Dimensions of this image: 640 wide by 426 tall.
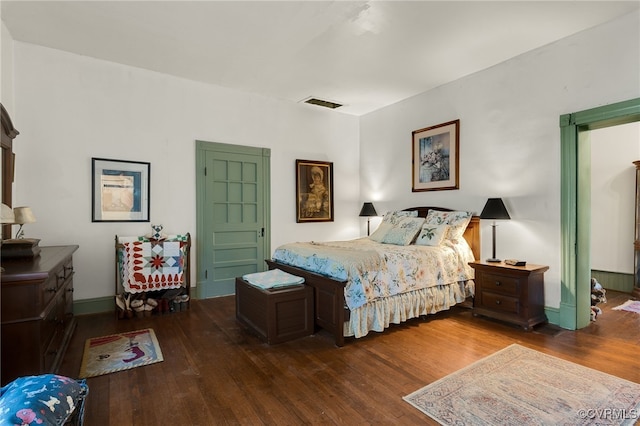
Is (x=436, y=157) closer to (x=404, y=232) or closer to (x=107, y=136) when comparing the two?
(x=404, y=232)

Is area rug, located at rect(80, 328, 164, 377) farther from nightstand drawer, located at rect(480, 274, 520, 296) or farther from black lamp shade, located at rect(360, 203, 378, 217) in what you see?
black lamp shade, located at rect(360, 203, 378, 217)

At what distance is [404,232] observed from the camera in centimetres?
437

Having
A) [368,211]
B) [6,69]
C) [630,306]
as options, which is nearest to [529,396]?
[630,306]

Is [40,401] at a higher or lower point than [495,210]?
lower

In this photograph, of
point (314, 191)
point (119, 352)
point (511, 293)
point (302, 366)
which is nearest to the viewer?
point (302, 366)

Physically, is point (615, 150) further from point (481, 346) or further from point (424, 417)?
point (424, 417)

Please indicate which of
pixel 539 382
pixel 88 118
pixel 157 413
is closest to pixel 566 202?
pixel 539 382

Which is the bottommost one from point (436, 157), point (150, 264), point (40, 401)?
point (40, 401)

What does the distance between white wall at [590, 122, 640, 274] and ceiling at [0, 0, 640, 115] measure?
256 centimetres

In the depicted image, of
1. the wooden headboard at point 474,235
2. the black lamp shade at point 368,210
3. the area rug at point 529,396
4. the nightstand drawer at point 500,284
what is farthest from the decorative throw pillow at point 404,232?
the area rug at point 529,396

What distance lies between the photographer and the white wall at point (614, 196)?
4.92 metres

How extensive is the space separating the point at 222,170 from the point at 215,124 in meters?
0.66

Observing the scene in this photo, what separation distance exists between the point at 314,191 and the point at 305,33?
2804mm

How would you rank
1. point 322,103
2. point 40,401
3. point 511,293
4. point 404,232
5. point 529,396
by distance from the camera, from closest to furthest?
point 40,401 → point 529,396 → point 511,293 → point 404,232 → point 322,103
